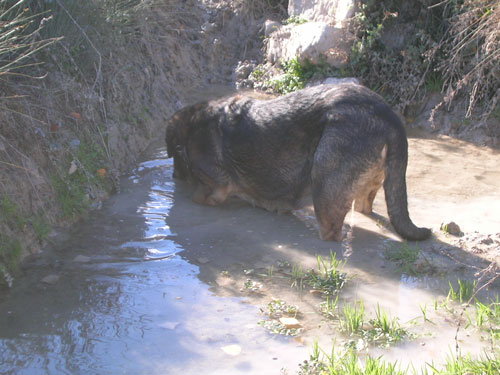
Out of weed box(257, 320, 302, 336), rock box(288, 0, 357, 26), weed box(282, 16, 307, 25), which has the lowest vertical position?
weed box(257, 320, 302, 336)

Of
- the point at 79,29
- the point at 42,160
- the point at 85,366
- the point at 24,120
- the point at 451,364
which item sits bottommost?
the point at 85,366

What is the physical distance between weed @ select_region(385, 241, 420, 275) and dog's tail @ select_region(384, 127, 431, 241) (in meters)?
0.17

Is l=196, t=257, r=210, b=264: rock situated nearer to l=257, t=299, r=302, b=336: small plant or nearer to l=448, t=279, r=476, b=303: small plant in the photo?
l=257, t=299, r=302, b=336: small plant

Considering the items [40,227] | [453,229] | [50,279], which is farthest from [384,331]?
[40,227]

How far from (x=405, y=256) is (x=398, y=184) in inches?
26.5

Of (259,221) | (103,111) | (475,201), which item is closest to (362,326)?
(259,221)

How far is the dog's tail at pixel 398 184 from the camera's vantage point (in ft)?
16.9

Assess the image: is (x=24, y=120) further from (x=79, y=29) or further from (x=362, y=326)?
(x=362, y=326)

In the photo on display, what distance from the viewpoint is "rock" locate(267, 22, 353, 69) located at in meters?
9.85

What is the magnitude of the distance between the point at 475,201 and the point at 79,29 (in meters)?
5.05

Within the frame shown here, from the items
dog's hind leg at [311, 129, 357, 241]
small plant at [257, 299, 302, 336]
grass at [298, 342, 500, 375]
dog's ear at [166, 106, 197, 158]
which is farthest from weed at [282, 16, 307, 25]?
grass at [298, 342, 500, 375]

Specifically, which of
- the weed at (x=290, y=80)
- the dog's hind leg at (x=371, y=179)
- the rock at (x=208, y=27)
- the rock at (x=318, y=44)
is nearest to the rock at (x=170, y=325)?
the dog's hind leg at (x=371, y=179)

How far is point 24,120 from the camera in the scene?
222 inches

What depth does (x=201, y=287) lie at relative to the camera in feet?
15.4
